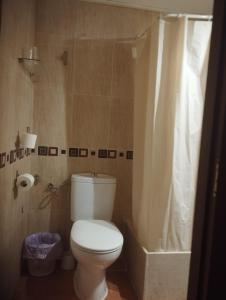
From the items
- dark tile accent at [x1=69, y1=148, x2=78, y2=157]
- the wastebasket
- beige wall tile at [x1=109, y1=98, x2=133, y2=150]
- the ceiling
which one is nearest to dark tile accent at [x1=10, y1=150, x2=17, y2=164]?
dark tile accent at [x1=69, y1=148, x2=78, y2=157]

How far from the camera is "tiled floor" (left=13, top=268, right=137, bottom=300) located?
6.38ft

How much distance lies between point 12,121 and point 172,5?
1676 millimetres

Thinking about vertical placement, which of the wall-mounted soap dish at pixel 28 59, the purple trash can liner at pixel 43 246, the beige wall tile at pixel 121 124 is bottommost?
the purple trash can liner at pixel 43 246

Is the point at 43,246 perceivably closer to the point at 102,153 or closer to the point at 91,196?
the point at 91,196

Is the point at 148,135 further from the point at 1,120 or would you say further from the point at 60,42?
the point at 60,42

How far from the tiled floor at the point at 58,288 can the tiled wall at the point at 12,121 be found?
0.42 ft

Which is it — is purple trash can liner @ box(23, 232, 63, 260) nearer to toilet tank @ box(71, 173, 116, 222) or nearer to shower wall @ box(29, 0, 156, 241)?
shower wall @ box(29, 0, 156, 241)

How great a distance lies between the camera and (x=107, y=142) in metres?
2.41

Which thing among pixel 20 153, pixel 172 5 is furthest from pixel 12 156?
pixel 172 5

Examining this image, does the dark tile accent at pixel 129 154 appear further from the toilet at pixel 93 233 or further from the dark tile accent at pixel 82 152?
the dark tile accent at pixel 82 152

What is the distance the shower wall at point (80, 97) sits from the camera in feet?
7.47

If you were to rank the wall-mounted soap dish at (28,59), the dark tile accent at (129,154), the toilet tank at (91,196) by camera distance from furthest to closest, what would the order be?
the dark tile accent at (129,154)
the toilet tank at (91,196)
the wall-mounted soap dish at (28,59)

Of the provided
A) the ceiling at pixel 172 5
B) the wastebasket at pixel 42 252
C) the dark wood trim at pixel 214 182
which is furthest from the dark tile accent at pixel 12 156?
the ceiling at pixel 172 5

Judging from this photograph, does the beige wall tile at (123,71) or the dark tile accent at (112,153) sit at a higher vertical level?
the beige wall tile at (123,71)
